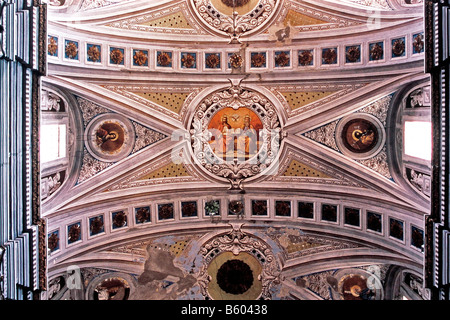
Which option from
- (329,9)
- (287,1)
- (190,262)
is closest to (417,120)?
(329,9)

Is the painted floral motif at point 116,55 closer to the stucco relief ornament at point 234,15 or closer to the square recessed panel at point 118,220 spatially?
the stucco relief ornament at point 234,15

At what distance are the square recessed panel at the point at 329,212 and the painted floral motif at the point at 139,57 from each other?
679cm

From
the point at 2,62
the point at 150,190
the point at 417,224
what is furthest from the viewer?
the point at 150,190

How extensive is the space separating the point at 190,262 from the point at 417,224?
20.4ft

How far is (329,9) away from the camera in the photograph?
35.9ft

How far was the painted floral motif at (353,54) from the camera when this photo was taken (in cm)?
1109

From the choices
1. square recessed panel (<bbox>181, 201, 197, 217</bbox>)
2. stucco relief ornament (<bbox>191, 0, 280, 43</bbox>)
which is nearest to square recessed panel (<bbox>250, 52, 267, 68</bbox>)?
stucco relief ornament (<bbox>191, 0, 280, 43</bbox>)

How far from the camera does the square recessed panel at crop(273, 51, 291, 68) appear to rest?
451 inches

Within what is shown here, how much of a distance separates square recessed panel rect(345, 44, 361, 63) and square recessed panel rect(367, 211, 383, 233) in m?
4.36

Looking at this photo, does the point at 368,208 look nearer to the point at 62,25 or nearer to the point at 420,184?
the point at 420,184

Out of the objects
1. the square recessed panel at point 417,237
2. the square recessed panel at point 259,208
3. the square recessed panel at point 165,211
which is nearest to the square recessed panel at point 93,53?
the square recessed panel at point 165,211

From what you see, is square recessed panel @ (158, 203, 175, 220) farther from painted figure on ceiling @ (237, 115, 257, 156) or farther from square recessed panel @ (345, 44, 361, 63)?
square recessed panel @ (345, 44, 361, 63)

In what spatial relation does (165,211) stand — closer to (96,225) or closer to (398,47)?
(96,225)

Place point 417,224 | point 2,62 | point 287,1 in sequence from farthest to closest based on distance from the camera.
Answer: point 287,1 → point 417,224 → point 2,62
